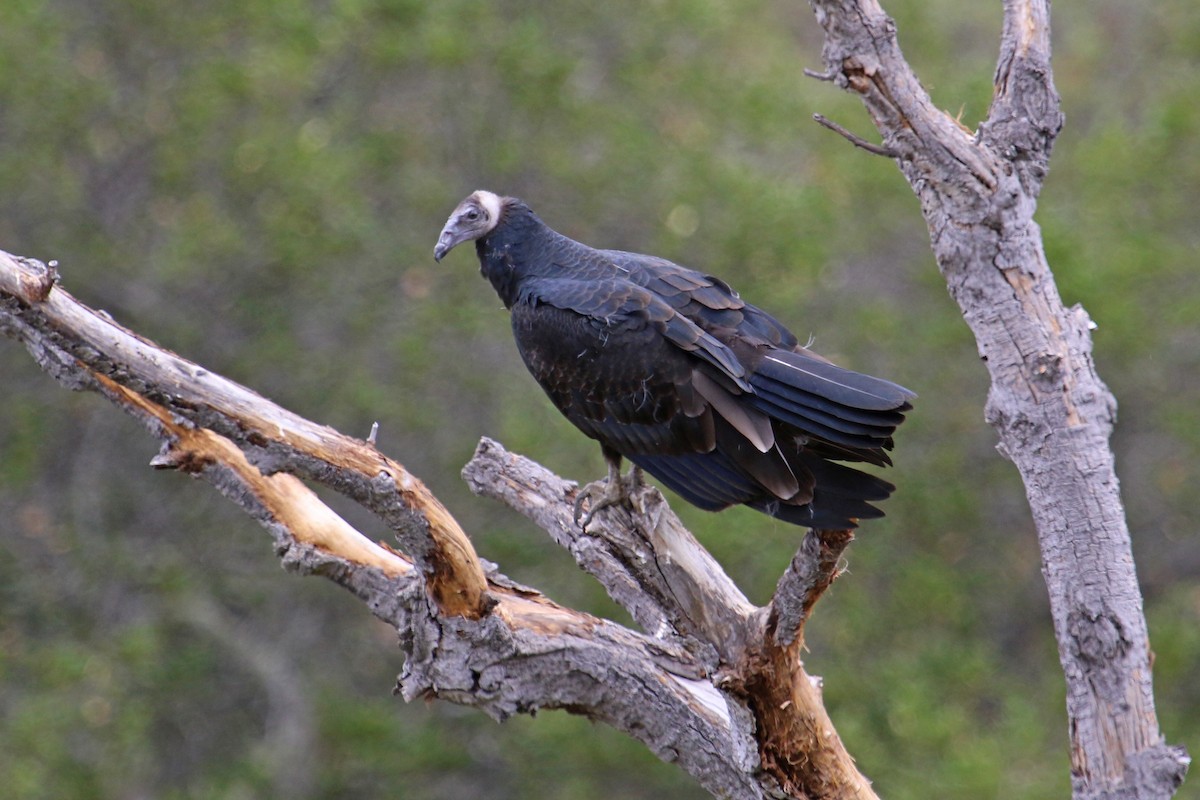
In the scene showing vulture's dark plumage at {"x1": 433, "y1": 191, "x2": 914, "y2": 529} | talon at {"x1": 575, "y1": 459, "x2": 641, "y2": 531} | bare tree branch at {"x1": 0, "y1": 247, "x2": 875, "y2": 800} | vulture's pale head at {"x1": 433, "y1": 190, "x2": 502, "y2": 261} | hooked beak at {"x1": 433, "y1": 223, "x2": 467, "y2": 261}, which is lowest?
bare tree branch at {"x1": 0, "y1": 247, "x2": 875, "y2": 800}

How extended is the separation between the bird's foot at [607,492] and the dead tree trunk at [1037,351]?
1055mm

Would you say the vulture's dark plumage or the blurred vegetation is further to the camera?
the blurred vegetation

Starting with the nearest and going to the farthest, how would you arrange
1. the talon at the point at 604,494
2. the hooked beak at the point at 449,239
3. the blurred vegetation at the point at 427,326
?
the talon at the point at 604,494 → the hooked beak at the point at 449,239 → the blurred vegetation at the point at 427,326

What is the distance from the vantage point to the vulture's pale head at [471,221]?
4113mm

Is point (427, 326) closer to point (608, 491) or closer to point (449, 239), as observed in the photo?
point (449, 239)

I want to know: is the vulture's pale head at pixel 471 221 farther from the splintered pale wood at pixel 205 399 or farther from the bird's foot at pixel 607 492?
the splintered pale wood at pixel 205 399

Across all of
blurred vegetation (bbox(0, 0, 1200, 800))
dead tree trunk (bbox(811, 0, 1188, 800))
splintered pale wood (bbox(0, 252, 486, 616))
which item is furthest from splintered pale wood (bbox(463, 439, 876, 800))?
blurred vegetation (bbox(0, 0, 1200, 800))

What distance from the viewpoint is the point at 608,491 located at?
12.0 feet

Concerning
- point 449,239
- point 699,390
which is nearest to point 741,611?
point 699,390

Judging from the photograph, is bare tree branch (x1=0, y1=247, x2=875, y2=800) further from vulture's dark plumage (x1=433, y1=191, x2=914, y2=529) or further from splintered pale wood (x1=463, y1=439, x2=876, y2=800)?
vulture's dark plumage (x1=433, y1=191, x2=914, y2=529)

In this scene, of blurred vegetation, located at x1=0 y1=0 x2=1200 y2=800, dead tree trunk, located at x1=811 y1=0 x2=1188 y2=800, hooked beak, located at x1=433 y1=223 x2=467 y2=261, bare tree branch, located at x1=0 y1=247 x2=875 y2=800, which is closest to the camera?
dead tree trunk, located at x1=811 y1=0 x2=1188 y2=800

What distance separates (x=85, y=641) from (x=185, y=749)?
1.08 meters

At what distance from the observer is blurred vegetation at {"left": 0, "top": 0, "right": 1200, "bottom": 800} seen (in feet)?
23.5

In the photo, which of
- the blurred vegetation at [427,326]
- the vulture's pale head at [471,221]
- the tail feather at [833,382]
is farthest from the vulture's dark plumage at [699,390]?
the blurred vegetation at [427,326]
